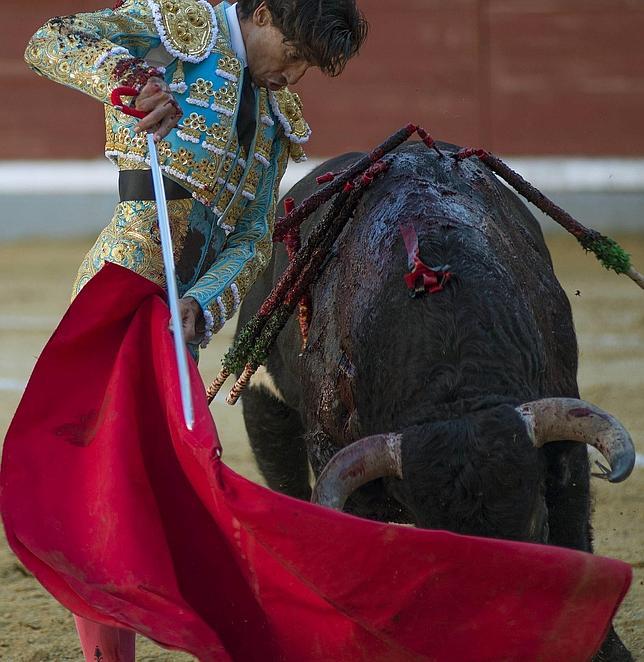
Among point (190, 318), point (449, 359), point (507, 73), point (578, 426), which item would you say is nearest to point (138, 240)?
point (190, 318)

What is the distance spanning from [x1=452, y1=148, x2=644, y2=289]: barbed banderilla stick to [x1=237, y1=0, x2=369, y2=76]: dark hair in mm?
598

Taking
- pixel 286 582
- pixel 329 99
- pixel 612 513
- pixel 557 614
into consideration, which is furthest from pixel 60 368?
pixel 329 99

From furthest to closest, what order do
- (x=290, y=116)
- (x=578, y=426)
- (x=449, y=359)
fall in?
(x=290, y=116), (x=449, y=359), (x=578, y=426)

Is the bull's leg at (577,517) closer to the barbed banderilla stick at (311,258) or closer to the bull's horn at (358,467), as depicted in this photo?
the bull's horn at (358,467)

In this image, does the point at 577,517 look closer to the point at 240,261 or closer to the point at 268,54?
the point at 240,261

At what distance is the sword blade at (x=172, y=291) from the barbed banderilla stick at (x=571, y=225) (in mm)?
873

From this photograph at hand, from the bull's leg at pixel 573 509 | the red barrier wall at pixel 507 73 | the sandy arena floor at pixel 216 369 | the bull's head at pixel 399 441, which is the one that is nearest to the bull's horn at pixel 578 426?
the bull's head at pixel 399 441

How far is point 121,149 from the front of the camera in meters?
2.41

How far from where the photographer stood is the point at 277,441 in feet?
12.0

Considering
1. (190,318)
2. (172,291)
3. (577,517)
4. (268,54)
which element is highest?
(268,54)

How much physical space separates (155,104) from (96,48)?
0.55 ft

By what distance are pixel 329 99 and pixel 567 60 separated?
175 cm

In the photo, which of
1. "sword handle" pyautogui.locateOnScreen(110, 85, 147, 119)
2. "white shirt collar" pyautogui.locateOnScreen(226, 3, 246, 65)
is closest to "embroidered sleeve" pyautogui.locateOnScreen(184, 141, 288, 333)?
"white shirt collar" pyautogui.locateOnScreen(226, 3, 246, 65)

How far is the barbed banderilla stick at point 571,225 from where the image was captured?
9.37 ft
